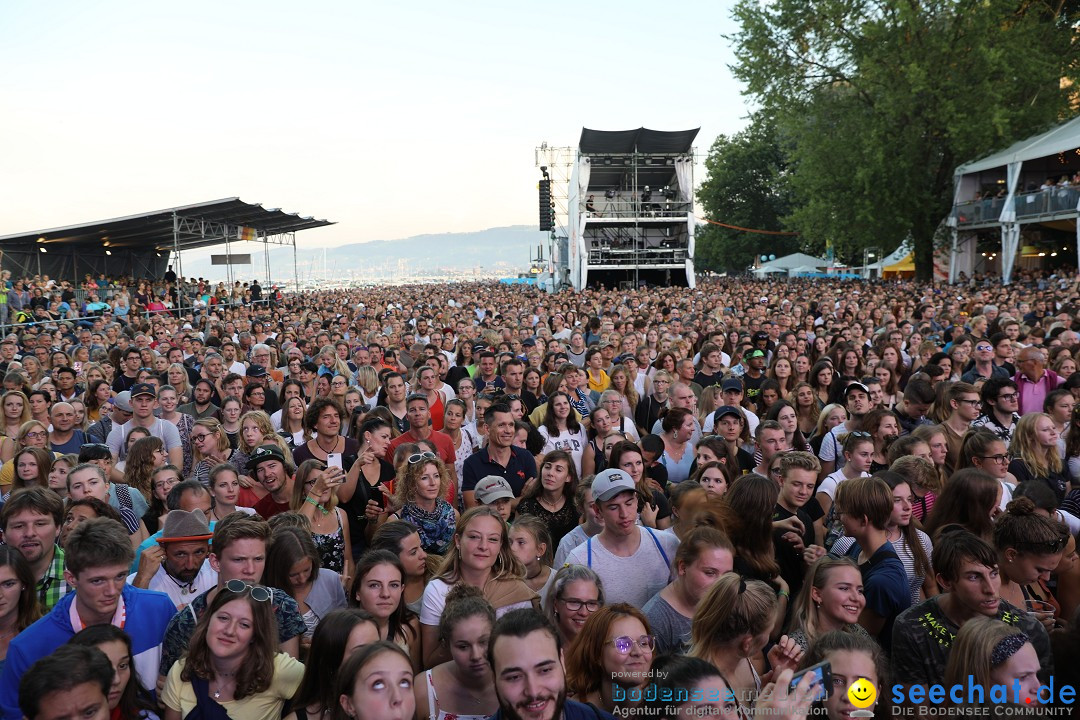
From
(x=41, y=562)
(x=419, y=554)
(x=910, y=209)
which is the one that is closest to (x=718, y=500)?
(x=419, y=554)

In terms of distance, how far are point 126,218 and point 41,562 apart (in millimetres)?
23986

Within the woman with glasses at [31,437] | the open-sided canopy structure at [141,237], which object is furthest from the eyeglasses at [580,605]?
the open-sided canopy structure at [141,237]

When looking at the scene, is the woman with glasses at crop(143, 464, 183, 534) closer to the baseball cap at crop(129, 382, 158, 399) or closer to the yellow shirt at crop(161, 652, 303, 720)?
the baseball cap at crop(129, 382, 158, 399)

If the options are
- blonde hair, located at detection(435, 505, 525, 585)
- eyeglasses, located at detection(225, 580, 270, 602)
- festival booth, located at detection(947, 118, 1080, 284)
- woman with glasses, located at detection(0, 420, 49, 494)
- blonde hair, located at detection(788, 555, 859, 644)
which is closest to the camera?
eyeglasses, located at detection(225, 580, 270, 602)

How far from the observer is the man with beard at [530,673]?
2625 millimetres

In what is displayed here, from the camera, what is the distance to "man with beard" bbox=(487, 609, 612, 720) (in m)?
2.62

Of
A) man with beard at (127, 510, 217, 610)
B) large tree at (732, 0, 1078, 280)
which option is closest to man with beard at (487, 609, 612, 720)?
man with beard at (127, 510, 217, 610)

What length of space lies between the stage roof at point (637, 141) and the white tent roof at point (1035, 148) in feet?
36.5

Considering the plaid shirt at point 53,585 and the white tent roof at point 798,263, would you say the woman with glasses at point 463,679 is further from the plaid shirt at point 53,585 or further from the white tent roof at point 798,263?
the white tent roof at point 798,263

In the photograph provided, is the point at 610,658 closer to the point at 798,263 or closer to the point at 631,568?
the point at 631,568

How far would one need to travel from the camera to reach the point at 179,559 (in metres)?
4.27

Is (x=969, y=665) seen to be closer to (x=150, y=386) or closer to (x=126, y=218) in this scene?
(x=150, y=386)

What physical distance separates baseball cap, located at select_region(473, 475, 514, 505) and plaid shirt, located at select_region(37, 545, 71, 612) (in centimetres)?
225

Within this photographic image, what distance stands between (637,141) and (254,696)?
119 ft
